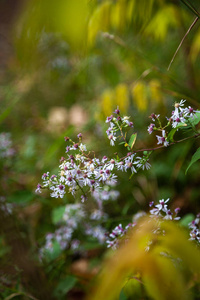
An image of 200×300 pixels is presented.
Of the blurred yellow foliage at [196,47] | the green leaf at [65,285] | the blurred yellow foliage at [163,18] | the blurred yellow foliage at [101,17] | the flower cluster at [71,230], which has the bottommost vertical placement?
the green leaf at [65,285]

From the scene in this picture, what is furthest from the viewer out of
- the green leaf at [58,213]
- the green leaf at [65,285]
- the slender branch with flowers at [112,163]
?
the green leaf at [58,213]

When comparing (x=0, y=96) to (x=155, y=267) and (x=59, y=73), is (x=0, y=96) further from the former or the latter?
(x=155, y=267)

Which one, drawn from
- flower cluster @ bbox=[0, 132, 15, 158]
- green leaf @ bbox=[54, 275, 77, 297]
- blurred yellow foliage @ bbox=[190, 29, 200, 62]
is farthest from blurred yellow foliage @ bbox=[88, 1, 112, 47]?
green leaf @ bbox=[54, 275, 77, 297]

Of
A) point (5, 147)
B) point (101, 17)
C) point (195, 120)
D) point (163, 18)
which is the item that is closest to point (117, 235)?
point (195, 120)

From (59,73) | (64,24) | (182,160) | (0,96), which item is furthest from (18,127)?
(64,24)

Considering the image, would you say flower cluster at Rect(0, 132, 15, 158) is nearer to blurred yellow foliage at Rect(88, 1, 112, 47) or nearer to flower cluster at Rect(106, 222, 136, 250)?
blurred yellow foliage at Rect(88, 1, 112, 47)

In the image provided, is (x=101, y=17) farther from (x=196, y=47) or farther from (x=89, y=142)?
(x=89, y=142)

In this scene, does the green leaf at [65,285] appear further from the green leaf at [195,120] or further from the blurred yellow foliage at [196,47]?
the blurred yellow foliage at [196,47]

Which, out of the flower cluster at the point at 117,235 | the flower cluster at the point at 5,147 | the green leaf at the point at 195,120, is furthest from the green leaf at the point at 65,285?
the green leaf at the point at 195,120
